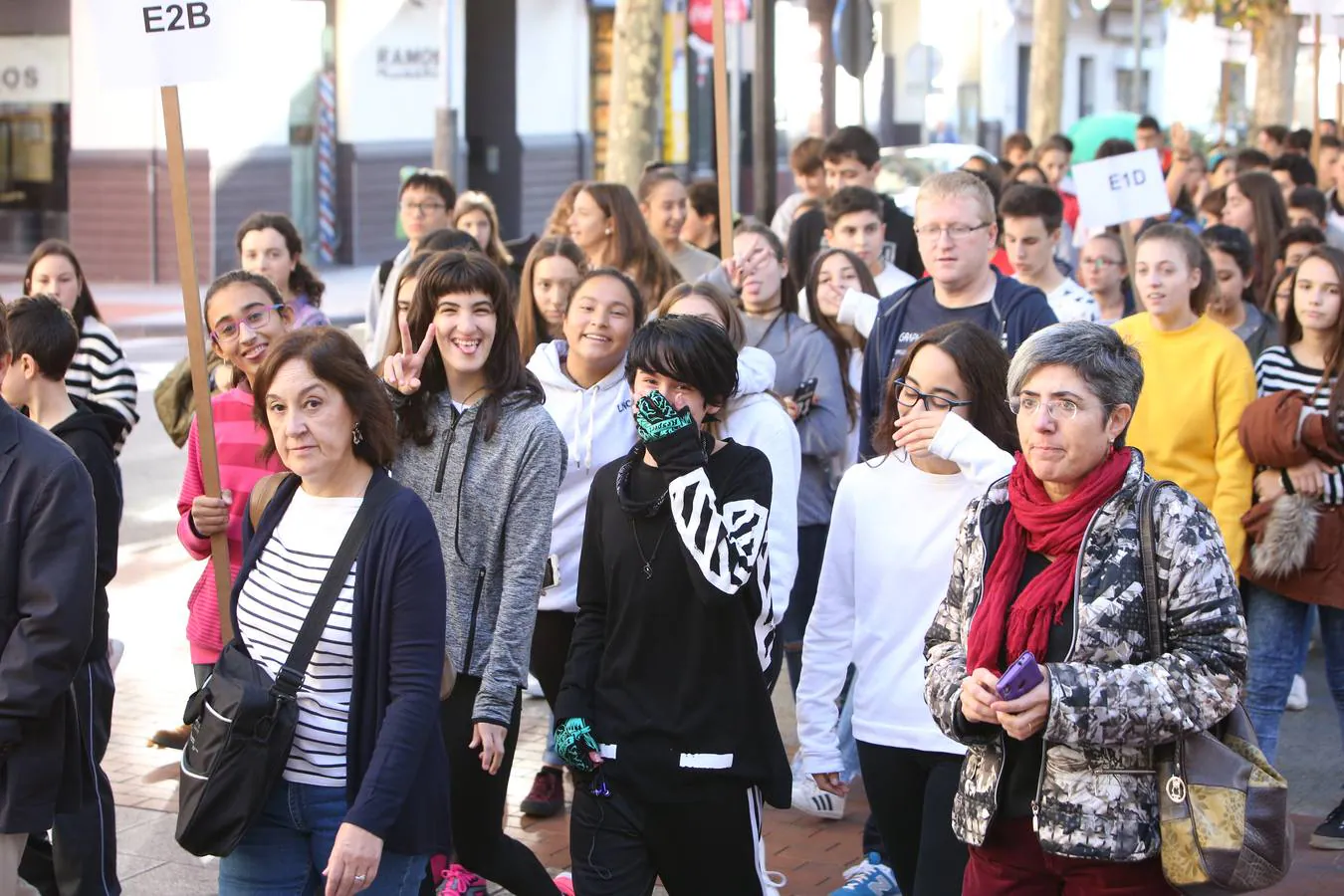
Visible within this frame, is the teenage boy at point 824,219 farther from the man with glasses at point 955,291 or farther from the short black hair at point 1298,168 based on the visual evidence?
the short black hair at point 1298,168

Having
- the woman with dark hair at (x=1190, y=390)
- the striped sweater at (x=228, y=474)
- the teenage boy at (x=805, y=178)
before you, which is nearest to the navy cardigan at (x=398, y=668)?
the striped sweater at (x=228, y=474)

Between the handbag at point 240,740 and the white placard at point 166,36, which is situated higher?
the white placard at point 166,36

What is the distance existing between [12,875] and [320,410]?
1.19m

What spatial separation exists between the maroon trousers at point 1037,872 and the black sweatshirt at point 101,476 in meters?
2.46

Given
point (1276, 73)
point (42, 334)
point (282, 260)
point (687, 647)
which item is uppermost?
point (1276, 73)

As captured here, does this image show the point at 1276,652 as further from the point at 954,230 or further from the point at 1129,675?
the point at 1129,675

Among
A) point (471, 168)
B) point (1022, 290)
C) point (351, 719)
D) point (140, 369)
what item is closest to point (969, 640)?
point (351, 719)

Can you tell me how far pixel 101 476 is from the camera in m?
5.34

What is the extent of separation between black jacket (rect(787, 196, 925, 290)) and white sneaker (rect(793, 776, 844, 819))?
2598mm

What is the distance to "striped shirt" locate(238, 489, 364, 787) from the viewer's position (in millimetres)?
3865

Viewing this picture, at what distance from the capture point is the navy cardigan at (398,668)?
379 centimetres

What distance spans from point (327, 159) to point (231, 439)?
2244cm

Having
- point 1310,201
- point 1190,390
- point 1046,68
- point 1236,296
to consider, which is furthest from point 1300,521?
point 1046,68

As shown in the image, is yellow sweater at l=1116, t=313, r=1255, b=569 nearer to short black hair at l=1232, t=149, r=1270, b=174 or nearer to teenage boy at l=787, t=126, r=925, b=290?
teenage boy at l=787, t=126, r=925, b=290
